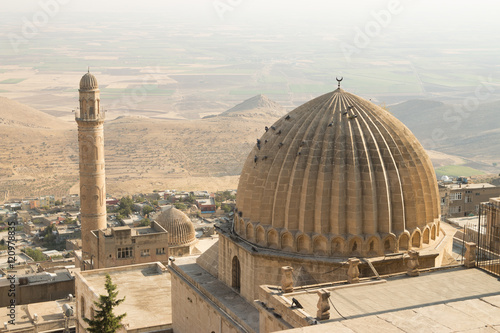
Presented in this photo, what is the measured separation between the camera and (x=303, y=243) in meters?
19.8

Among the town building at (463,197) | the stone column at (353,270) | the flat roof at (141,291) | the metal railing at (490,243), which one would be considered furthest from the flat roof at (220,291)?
the town building at (463,197)

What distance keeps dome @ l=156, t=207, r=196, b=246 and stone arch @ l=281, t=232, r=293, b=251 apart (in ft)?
83.2

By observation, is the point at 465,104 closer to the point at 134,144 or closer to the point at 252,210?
the point at 134,144

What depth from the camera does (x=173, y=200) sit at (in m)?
77.9

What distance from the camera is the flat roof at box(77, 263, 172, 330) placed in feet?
84.9

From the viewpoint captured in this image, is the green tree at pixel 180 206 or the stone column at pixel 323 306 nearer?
the stone column at pixel 323 306

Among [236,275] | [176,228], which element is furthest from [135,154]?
[236,275]

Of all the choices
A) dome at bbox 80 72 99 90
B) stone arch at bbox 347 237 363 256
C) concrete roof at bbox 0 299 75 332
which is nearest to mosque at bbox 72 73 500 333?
stone arch at bbox 347 237 363 256

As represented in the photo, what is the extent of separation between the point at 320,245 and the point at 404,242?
231 cm

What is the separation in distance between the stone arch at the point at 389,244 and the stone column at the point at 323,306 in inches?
189

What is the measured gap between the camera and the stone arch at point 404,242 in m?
19.9

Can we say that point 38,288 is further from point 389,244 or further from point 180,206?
point 180,206

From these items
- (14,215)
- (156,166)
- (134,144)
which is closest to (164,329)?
(14,215)

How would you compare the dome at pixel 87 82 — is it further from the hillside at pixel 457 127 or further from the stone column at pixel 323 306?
the hillside at pixel 457 127
